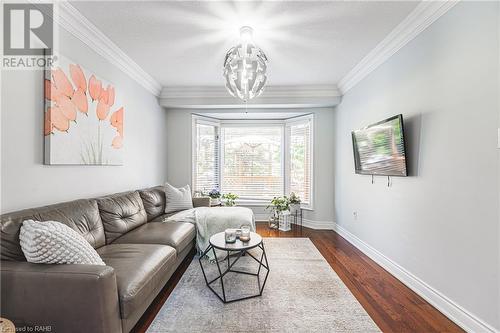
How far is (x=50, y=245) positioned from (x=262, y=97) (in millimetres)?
3680

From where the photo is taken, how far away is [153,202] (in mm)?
3377

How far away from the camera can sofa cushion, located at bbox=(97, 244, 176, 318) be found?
61.1 inches

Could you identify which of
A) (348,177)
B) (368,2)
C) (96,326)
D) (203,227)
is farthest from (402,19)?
(96,326)

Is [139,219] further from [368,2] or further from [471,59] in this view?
[471,59]

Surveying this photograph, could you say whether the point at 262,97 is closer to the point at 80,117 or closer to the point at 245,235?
the point at 245,235

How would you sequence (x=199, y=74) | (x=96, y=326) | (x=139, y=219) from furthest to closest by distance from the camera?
(x=199, y=74) < (x=139, y=219) < (x=96, y=326)

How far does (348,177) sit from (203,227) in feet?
8.15

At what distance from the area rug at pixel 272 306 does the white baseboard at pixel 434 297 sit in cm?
66

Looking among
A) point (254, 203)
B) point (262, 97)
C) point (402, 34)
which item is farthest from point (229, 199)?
point (402, 34)

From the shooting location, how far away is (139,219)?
294 centimetres

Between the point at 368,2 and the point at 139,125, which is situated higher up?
the point at 368,2

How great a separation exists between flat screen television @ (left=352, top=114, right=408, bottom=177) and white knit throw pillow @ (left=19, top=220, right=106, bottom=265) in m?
2.85

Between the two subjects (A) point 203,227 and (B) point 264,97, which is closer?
(A) point 203,227

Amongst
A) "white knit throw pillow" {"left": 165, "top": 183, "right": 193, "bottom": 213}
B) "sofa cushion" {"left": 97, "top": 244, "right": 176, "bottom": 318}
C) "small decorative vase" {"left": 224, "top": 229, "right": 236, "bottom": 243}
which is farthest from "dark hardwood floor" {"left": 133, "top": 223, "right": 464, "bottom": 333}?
"white knit throw pillow" {"left": 165, "top": 183, "right": 193, "bottom": 213}
